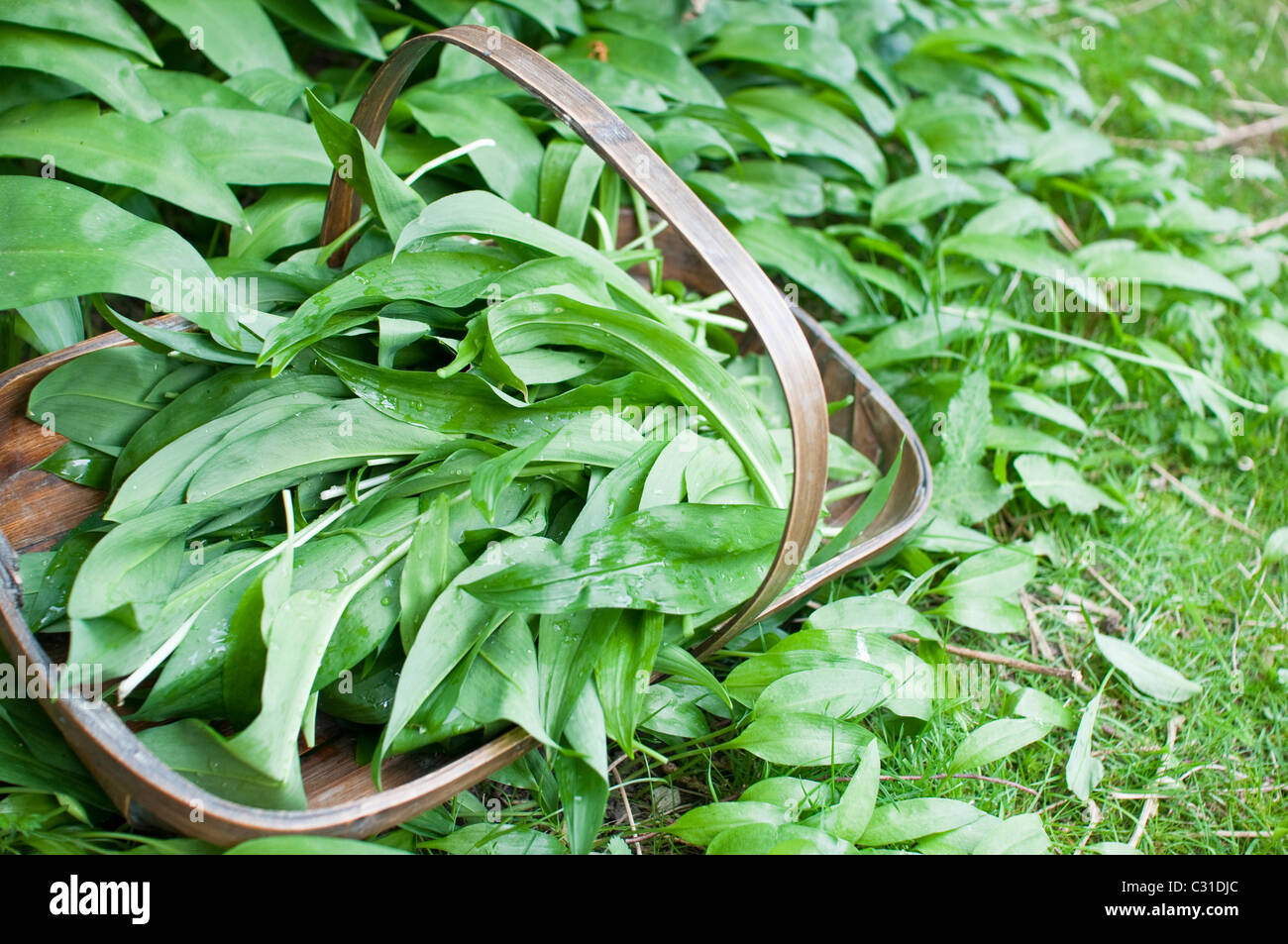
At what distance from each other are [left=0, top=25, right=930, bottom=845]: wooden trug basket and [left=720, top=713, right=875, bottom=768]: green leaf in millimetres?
105

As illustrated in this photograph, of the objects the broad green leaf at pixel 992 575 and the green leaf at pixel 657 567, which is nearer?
the green leaf at pixel 657 567

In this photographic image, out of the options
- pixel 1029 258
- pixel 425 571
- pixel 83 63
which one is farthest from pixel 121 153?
pixel 1029 258

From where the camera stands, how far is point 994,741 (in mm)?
1133

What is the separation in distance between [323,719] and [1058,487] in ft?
3.55

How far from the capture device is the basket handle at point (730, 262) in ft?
2.88

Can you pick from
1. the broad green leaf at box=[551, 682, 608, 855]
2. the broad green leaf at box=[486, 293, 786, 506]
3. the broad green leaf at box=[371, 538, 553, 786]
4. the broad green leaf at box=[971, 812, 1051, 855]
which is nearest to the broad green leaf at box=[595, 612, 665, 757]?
the broad green leaf at box=[551, 682, 608, 855]

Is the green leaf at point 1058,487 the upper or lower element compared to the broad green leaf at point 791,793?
upper

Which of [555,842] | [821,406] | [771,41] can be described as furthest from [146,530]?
[771,41]

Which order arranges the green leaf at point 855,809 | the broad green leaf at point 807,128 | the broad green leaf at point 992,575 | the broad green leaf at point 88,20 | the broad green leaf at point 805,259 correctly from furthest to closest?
1. the broad green leaf at point 807,128
2. the broad green leaf at point 805,259
3. the broad green leaf at point 992,575
4. the broad green leaf at point 88,20
5. the green leaf at point 855,809

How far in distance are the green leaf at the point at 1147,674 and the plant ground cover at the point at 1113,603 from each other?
21 millimetres

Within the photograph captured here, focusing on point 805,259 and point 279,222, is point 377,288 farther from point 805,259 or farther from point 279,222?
point 805,259

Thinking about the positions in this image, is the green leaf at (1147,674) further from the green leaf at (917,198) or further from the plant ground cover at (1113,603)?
the green leaf at (917,198)

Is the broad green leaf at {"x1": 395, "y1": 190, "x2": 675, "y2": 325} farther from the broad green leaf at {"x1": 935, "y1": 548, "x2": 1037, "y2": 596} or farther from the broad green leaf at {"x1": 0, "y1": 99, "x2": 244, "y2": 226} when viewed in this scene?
the broad green leaf at {"x1": 935, "y1": 548, "x2": 1037, "y2": 596}

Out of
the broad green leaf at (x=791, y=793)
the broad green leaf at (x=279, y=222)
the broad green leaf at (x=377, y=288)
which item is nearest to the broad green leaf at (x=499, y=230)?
the broad green leaf at (x=377, y=288)
